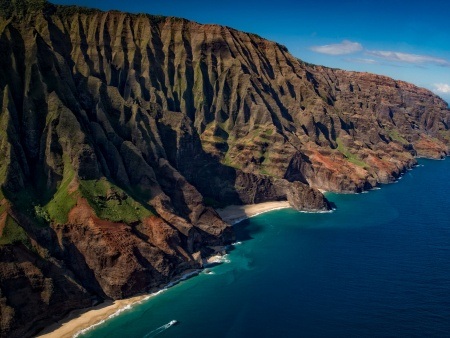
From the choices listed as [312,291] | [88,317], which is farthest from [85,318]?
[312,291]

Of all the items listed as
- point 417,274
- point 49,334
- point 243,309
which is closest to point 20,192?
point 49,334

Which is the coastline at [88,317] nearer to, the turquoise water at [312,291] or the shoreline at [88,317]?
the shoreline at [88,317]

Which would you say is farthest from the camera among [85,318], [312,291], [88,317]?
[312,291]

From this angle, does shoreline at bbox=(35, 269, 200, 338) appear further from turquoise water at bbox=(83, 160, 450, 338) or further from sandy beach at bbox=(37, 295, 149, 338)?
turquoise water at bbox=(83, 160, 450, 338)

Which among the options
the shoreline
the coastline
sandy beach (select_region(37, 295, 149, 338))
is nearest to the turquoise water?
the shoreline

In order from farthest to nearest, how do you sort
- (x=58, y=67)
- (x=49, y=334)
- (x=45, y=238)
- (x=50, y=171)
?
(x=58, y=67), (x=50, y=171), (x=45, y=238), (x=49, y=334)

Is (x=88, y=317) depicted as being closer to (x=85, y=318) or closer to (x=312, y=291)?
(x=85, y=318)

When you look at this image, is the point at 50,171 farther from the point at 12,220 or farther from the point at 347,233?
the point at 347,233

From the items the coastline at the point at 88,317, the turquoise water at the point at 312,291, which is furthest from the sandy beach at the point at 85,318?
the turquoise water at the point at 312,291
